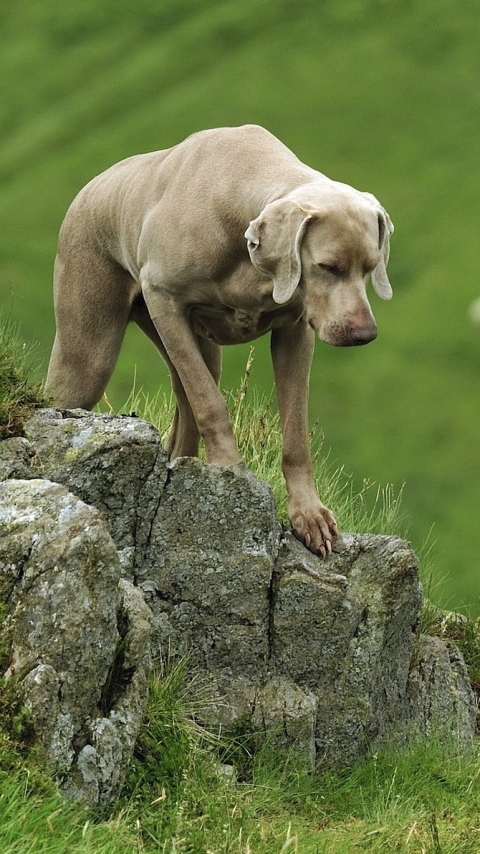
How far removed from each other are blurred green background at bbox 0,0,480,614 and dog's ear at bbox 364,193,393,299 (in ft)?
63.3

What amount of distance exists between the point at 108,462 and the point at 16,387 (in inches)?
24.3

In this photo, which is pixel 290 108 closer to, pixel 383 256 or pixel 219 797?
pixel 383 256

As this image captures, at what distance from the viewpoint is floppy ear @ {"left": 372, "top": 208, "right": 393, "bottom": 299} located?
5.45 meters

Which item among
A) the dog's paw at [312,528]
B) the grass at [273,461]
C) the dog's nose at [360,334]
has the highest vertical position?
the dog's nose at [360,334]

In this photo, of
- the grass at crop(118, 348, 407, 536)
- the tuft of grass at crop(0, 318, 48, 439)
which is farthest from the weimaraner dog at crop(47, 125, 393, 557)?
the grass at crop(118, 348, 407, 536)

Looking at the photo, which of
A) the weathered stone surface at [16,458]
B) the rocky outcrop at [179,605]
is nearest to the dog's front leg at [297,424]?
the rocky outcrop at [179,605]

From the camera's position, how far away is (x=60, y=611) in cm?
439

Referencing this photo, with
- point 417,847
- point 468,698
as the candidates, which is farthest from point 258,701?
point 468,698

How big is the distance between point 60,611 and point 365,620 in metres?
2.02

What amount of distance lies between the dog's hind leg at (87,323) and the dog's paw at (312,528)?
1.39 metres

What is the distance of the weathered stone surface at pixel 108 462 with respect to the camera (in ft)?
17.0

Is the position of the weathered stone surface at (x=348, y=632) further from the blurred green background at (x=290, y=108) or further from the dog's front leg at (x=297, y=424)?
the blurred green background at (x=290, y=108)

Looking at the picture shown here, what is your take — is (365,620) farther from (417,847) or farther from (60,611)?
(60,611)

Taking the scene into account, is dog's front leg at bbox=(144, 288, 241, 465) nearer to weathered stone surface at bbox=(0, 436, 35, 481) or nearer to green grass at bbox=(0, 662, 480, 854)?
weathered stone surface at bbox=(0, 436, 35, 481)
